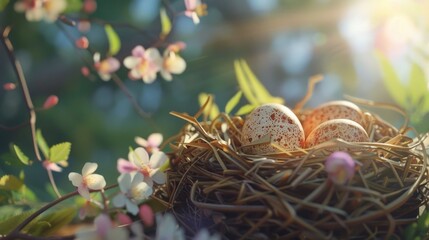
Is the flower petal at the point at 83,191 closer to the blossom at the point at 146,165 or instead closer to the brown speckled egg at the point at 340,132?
the blossom at the point at 146,165

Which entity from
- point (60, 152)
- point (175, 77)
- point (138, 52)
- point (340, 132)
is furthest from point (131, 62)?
point (175, 77)

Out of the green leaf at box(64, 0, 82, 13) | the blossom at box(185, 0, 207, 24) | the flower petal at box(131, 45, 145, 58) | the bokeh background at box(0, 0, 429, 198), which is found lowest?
the bokeh background at box(0, 0, 429, 198)

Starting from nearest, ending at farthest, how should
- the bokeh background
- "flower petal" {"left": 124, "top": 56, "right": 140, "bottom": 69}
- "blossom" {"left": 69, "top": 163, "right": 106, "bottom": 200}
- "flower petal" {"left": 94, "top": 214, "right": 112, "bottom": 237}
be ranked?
"flower petal" {"left": 94, "top": 214, "right": 112, "bottom": 237} → "blossom" {"left": 69, "top": 163, "right": 106, "bottom": 200} → "flower petal" {"left": 124, "top": 56, "right": 140, "bottom": 69} → the bokeh background

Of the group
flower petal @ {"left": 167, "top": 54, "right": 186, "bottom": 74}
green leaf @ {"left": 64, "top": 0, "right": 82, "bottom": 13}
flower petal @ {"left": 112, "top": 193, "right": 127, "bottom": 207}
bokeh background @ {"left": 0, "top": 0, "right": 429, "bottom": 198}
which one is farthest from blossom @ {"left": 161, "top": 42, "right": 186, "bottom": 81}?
bokeh background @ {"left": 0, "top": 0, "right": 429, "bottom": 198}

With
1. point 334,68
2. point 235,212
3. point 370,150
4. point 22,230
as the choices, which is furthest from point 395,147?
point 334,68

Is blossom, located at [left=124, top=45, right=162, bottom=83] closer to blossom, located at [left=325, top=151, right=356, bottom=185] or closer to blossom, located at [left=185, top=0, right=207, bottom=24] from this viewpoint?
blossom, located at [left=185, top=0, right=207, bottom=24]

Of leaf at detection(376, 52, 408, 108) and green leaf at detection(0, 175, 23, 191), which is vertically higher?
leaf at detection(376, 52, 408, 108)

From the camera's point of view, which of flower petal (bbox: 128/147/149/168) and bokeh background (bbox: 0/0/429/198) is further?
bokeh background (bbox: 0/0/429/198)

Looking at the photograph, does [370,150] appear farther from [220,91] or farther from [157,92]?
[157,92]

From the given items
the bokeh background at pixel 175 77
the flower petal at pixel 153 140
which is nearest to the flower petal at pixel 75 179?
the flower petal at pixel 153 140
